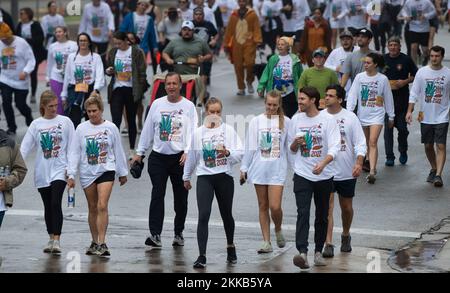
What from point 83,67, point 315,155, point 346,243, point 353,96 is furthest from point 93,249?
point 83,67

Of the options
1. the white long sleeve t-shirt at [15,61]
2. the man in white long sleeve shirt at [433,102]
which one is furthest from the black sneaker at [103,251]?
the white long sleeve t-shirt at [15,61]

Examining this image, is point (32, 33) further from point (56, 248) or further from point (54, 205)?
point (56, 248)

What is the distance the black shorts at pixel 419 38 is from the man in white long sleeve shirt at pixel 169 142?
493 inches

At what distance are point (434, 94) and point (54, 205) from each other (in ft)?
21.1

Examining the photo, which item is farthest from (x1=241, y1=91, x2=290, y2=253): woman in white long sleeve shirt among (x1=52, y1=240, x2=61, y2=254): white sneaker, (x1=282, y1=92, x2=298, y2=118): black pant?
(x1=282, y1=92, x2=298, y2=118): black pant

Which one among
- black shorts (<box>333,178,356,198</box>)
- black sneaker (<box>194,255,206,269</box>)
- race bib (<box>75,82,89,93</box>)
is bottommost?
black sneaker (<box>194,255,206,269</box>)

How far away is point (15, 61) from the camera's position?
22.5 metres

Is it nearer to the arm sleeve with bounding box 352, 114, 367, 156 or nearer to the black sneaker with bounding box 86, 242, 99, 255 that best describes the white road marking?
the arm sleeve with bounding box 352, 114, 367, 156

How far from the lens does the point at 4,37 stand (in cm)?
2233

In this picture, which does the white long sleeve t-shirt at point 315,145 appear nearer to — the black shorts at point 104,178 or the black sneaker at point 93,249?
the black shorts at point 104,178

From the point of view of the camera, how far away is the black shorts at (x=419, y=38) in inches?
1039

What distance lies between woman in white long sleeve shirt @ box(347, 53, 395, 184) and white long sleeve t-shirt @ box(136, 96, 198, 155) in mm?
4070

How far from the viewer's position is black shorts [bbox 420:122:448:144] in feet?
59.7
